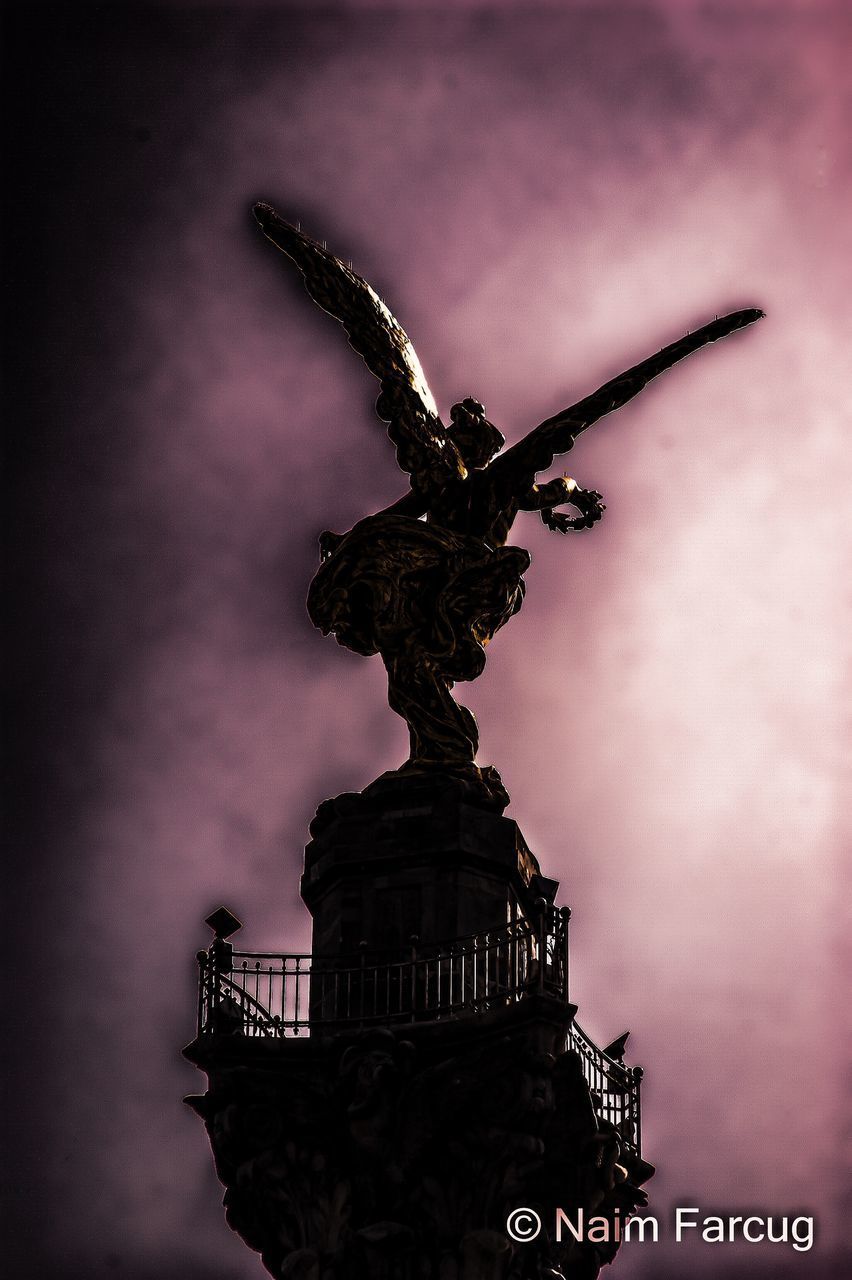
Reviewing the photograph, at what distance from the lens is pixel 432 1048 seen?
47.3 meters

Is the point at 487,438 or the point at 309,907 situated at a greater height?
the point at 487,438

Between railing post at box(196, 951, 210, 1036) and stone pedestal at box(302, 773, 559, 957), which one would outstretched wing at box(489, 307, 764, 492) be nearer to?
stone pedestal at box(302, 773, 559, 957)

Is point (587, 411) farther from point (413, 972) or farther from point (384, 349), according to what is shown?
point (413, 972)

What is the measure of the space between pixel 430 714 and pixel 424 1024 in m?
5.78

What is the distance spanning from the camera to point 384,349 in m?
54.0

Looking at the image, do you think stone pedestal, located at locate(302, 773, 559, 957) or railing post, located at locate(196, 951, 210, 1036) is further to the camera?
stone pedestal, located at locate(302, 773, 559, 957)

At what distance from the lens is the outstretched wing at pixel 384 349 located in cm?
5294

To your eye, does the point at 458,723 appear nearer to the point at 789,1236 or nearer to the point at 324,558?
the point at 324,558

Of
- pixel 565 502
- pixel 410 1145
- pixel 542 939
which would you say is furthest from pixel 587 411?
pixel 410 1145

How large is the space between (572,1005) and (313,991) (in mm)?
4516

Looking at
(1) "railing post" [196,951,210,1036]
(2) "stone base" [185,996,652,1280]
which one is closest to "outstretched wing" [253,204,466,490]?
(1) "railing post" [196,951,210,1036]

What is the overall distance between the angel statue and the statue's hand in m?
0.02

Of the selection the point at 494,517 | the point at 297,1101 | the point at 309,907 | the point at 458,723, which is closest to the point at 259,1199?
the point at 297,1101

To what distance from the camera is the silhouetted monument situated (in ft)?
154
